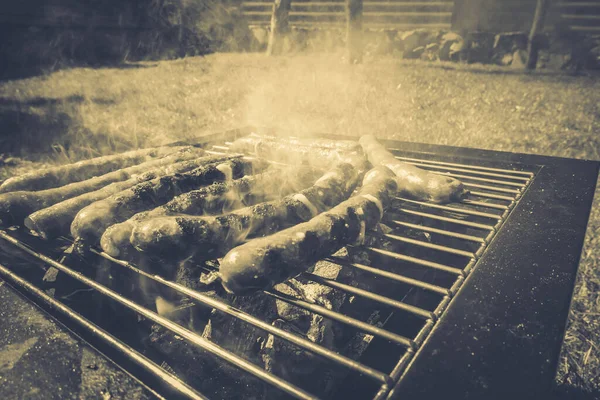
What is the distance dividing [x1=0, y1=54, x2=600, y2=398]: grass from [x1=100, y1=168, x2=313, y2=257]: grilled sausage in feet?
5.07

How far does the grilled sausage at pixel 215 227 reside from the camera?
154cm

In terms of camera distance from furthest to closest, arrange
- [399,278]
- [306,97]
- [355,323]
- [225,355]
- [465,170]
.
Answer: [306,97] < [465,170] < [399,278] < [355,323] < [225,355]

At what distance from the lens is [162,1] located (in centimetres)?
1598

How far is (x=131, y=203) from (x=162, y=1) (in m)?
17.1

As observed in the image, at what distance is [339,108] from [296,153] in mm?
5059

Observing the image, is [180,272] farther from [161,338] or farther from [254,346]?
[254,346]

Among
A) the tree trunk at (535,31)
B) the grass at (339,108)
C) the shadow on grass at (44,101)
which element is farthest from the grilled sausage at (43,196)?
the tree trunk at (535,31)

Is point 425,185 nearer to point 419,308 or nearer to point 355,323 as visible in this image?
point 419,308

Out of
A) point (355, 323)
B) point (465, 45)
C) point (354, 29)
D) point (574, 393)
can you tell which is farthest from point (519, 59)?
point (355, 323)

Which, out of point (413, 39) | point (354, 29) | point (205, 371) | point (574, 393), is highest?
point (354, 29)

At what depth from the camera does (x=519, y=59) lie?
37.1ft

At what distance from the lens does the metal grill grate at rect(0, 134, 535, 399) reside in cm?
120

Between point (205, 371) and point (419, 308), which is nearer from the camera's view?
point (419, 308)

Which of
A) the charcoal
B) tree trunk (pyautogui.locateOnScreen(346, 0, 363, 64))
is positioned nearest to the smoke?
tree trunk (pyautogui.locateOnScreen(346, 0, 363, 64))
